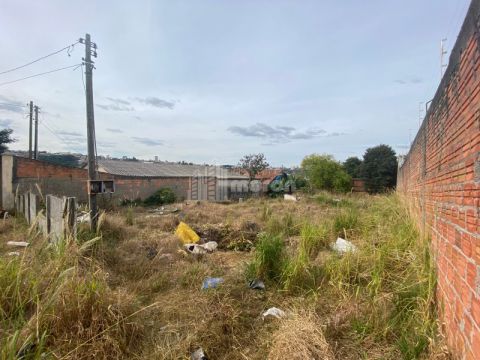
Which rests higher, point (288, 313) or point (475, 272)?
point (475, 272)

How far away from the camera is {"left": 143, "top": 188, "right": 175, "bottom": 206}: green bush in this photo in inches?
742

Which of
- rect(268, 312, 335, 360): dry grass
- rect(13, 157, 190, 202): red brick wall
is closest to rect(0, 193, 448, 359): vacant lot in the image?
rect(268, 312, 335, 360): dry grass

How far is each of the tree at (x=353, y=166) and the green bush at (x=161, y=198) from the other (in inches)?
770

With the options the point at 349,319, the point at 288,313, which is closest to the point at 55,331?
the point at 288,313

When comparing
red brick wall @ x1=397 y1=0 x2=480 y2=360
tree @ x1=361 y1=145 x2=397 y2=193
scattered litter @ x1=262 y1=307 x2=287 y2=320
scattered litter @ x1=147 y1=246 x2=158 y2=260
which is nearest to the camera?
red brick wall @ x1=397 y1=0 x2=480 y2=360

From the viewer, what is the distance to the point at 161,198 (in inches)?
751

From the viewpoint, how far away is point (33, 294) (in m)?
2.44

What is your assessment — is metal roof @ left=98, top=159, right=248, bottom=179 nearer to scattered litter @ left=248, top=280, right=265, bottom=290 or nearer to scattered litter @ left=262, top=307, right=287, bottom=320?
scattered litter @ left=248, top=280, right=265, bottom=290

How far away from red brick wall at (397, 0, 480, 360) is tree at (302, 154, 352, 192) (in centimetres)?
2178

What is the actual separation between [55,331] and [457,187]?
3.37m

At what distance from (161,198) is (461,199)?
18.4 meters

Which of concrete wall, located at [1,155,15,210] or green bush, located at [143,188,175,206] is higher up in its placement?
concrete wall, located at [1,155,15,210]

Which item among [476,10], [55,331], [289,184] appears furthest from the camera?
[289,184]

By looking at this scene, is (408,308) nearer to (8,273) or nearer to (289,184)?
(8,273)
